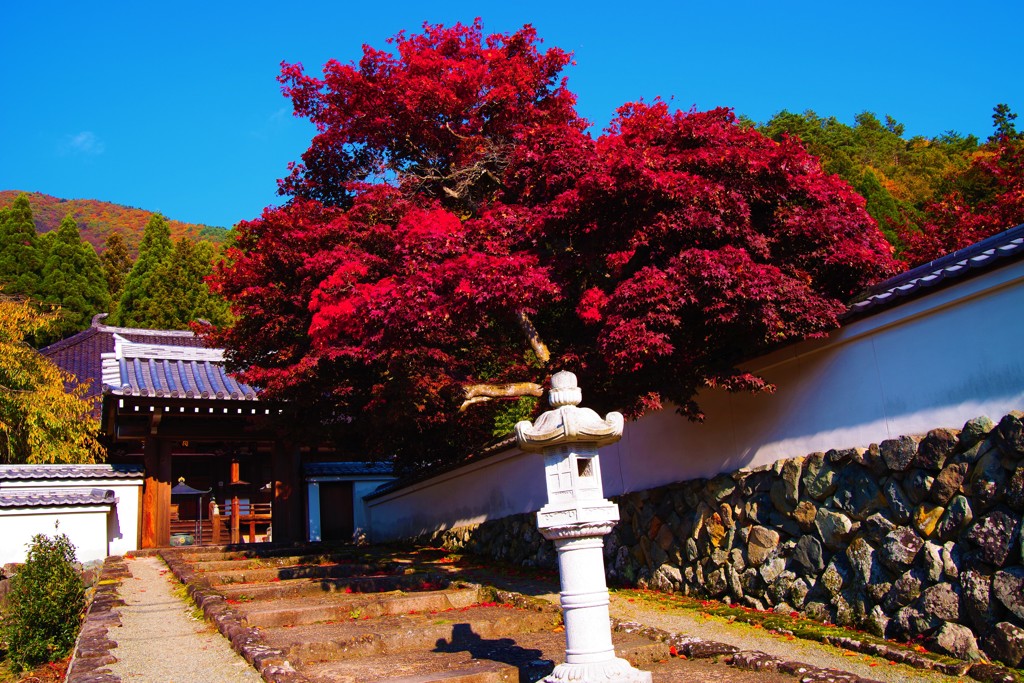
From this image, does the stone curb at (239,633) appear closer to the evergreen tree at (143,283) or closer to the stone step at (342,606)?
the stone step at (342,606)

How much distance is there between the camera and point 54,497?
13656 millimetres

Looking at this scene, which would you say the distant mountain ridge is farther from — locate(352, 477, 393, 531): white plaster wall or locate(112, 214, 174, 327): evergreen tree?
locate(352, 477, 393, 531): white plaster wall

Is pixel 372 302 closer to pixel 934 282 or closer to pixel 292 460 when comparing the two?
pixel 934 282

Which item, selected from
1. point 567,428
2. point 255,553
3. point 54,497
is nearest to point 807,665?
point 567,428

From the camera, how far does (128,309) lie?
36750 mm

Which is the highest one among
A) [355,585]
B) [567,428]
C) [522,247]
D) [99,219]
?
[99,219]

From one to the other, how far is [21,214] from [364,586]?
33861mm

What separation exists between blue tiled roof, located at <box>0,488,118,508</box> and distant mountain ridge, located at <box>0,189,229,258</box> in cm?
5844

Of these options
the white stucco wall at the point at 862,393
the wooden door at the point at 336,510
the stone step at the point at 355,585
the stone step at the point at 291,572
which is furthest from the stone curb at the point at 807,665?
the wooden door at the point at 336,510

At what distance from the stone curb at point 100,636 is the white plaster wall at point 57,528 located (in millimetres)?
2066

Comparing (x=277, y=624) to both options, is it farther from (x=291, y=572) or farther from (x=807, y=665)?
(x=807, y=665)

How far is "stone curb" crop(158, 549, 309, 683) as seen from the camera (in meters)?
6.11

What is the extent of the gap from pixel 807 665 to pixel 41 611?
8.12 meters

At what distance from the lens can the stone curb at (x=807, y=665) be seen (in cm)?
577
